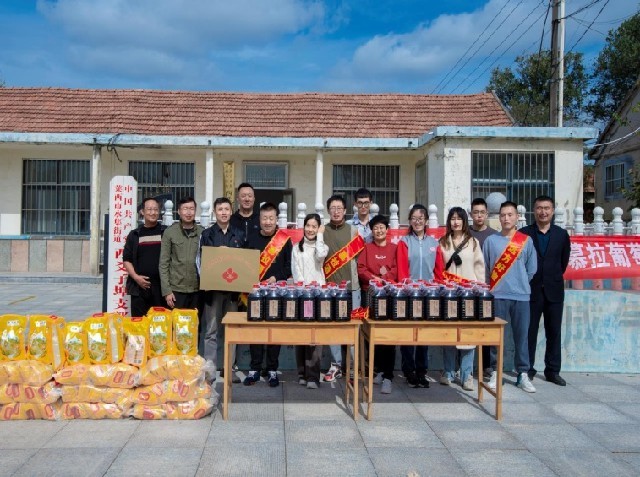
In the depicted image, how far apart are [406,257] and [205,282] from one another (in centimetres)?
188

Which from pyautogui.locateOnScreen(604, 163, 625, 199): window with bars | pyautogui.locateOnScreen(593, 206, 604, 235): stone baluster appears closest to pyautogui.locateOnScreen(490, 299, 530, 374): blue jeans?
pyautogui.locateOnScreen(593, 206, 604, 235): stone baluster

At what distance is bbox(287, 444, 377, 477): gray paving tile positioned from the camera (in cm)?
400

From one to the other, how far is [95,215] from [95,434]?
422 inches

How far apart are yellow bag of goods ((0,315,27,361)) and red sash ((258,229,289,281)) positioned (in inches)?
82.3

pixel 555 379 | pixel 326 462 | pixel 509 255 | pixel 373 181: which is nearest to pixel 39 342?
pixel 326 462

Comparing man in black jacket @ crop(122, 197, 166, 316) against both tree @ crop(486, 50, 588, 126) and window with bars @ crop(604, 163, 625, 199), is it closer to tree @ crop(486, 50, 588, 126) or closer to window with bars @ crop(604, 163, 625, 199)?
window with bars @ crop(604, 163, 625, 199)

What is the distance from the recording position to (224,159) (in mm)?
15445

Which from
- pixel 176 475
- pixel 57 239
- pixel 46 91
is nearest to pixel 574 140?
pixel 176 475

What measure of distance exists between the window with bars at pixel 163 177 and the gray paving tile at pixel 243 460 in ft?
38.5

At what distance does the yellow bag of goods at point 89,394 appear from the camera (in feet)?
16.3

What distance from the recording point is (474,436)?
15.5 ft

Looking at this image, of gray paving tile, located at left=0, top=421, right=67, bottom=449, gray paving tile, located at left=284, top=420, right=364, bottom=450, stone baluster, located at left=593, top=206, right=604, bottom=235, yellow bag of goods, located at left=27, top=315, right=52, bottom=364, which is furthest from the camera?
stone baluster, located at left=593, top=206, right=604, bottom=235

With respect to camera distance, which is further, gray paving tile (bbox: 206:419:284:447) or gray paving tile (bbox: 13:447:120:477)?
gray paving tile (bbox: 206:419:284:447)

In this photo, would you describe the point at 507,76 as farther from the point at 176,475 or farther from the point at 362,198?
the point at 176,475
